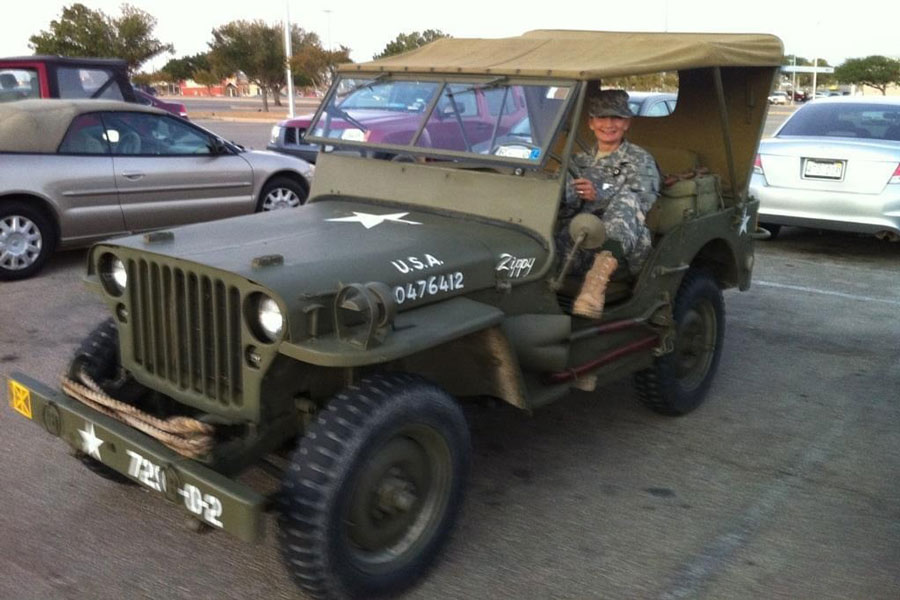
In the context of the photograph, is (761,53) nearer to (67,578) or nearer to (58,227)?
(67,578)

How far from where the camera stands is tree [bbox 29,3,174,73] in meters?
34.6

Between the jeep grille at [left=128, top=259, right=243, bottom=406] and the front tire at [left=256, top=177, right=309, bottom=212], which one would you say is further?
the front tire at [left=256, top=177, right=309, bottom=212]

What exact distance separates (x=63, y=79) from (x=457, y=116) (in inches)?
329

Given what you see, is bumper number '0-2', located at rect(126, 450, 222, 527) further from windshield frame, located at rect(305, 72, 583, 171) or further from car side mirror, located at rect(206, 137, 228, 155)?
car side mirror, located at rect(206, 137, 228, 155)

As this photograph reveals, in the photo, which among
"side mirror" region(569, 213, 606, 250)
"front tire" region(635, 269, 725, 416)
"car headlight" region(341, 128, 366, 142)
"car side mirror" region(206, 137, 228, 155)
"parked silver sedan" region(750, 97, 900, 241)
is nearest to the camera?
"side mirror" region(569, 213, 606, 250)

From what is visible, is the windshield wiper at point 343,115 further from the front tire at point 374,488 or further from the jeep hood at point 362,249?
the front tire at point 374,488

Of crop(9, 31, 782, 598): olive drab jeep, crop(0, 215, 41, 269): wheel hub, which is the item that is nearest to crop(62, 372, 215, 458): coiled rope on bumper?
crop(9, 31, 782, 598): olive drab jeep

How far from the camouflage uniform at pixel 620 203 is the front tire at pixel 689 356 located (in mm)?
532

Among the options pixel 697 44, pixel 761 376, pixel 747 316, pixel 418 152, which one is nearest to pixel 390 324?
pixel 418 152

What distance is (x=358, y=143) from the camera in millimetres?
4523

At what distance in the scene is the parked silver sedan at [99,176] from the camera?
7.64m

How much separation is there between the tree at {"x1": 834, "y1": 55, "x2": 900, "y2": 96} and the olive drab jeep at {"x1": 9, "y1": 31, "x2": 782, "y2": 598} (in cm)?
6900

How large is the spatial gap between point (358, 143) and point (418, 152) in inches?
16.1

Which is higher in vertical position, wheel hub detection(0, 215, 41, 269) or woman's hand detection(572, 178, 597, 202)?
woman's hand detection(572, 178, 597, 202)
